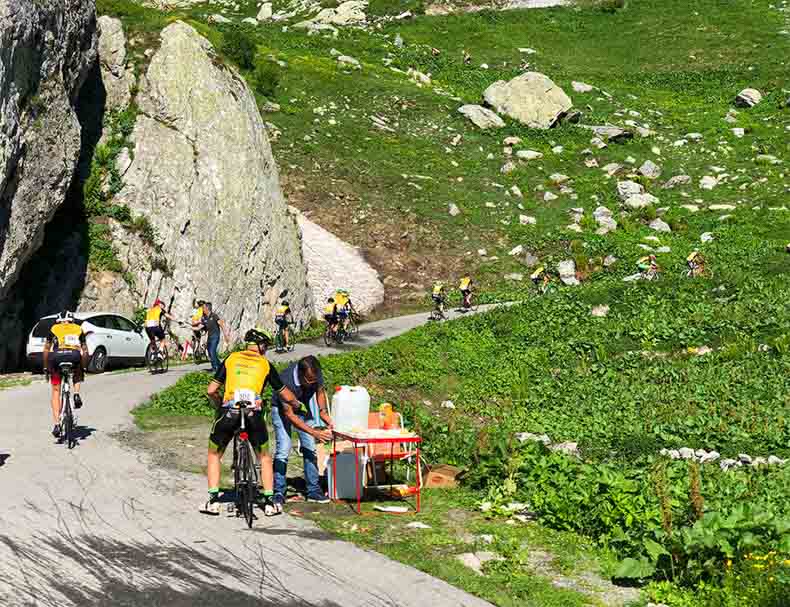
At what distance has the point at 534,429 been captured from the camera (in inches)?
786

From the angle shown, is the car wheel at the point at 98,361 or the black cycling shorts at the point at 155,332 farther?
the car wheel at the point at 98,361

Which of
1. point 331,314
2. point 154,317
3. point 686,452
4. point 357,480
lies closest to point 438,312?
point 331,314

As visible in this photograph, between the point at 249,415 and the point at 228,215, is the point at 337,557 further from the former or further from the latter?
the point at 228,215

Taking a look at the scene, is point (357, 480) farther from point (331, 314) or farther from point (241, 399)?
point (331, 314)

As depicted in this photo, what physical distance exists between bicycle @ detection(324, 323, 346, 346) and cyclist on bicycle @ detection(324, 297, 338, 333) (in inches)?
2.8

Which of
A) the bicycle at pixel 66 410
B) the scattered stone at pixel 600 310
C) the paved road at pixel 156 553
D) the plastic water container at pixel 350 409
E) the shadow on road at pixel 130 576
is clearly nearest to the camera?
the shadow on road at pixel 130 576

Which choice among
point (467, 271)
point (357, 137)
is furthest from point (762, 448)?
point (357, 137)

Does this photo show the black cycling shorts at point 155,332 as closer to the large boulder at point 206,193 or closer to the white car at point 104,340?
the white car at point 104,340

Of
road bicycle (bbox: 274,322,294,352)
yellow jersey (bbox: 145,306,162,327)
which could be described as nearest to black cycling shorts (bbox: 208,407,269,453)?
yellow jersey (bbox: 145,306,162,327)

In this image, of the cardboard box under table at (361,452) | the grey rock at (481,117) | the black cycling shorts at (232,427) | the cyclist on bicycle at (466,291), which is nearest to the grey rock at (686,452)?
the cardboard box under table at (361,452)

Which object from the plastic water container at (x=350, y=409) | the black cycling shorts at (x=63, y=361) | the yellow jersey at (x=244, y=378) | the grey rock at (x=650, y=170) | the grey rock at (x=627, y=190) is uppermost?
the grey rock at (x=650, y=170)

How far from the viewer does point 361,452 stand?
538 inches

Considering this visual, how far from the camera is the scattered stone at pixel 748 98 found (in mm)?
70562

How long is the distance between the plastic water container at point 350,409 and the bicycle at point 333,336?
21059mm
